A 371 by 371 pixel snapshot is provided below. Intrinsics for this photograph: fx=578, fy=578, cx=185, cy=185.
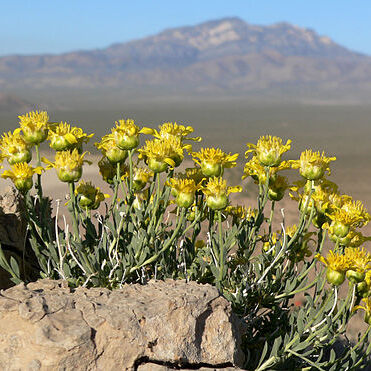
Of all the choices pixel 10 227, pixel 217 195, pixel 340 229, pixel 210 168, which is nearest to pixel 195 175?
pixel 210 168

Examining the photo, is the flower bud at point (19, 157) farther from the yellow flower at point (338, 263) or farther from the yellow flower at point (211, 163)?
the yellow flower at point (338, 263)

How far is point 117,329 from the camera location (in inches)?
87.8

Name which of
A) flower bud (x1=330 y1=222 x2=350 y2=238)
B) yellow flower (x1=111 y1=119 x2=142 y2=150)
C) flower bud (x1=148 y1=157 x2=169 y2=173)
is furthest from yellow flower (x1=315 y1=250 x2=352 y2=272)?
yellow flower (x1=111 y1=119 x2=142 y2=150)

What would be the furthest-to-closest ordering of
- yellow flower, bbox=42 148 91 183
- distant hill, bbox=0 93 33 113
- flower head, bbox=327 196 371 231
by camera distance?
distant hill, bbox=0 93 33 113, flower head, bbox=327 196 371 231, yellow flower, bbox=42 148 91 183

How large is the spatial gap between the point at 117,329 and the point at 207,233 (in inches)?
29.3

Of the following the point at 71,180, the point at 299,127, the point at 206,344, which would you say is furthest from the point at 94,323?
the point at 299,127

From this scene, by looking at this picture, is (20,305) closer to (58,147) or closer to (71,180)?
(71,180)

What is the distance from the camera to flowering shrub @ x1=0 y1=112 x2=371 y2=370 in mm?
2600

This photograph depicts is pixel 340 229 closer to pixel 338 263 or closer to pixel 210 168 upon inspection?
pixel 338 263

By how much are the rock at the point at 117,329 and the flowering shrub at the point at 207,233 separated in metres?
0.28

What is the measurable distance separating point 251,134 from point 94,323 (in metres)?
31.2

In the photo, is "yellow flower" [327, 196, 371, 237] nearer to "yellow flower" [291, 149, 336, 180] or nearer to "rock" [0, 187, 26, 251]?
"yellow flower" [291, 149, 336, 180]

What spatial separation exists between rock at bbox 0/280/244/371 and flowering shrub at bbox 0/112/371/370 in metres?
0.28

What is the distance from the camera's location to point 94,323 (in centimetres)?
223
